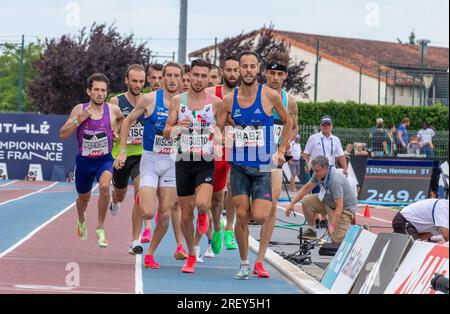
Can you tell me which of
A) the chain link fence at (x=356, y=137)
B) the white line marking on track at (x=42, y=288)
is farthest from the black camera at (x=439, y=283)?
the chain link fence at (x=356, y=137)

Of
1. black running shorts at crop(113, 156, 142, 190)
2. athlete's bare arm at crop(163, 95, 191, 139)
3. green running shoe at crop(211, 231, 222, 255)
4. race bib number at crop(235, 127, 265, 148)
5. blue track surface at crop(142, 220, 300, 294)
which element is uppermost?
athlete's bare arm at crop(163, 95, 191, 139)

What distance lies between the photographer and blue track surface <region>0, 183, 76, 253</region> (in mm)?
17223

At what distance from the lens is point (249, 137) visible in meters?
12.5

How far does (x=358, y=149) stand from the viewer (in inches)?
1446

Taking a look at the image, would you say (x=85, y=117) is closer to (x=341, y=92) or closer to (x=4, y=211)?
(x=4, y=211)

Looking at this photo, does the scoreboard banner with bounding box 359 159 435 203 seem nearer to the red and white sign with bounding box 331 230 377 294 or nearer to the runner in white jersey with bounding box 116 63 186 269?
the runner in white jersey with bounding box 116 63 186 269

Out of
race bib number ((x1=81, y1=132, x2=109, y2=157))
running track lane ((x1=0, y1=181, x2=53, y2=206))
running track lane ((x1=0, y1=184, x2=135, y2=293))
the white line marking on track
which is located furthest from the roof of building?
the white line marking on track

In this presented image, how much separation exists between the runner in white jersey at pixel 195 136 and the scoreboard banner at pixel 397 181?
16.2m

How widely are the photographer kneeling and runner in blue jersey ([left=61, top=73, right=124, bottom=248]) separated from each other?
336 cm

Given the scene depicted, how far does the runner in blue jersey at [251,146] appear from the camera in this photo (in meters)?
12.5

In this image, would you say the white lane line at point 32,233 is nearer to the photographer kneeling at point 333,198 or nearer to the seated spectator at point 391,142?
the photographer kneeling at point 333,198

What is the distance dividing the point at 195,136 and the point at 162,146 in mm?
708

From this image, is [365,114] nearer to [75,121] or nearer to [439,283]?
[75,121]
